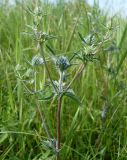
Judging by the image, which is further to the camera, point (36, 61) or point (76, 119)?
point (76, 119)

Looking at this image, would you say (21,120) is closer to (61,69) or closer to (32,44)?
(61,69)

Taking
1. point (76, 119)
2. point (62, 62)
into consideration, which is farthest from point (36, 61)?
point (76, 119)

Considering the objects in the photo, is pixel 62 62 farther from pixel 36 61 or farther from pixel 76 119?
pixel 76 119

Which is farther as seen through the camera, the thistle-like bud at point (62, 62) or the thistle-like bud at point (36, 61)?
the thistle-like bud at point (36, 61)

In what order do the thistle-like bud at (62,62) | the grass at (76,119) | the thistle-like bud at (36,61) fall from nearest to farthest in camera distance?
the thistle-like bud at (62,62) → the thistle-like bud at (36,61) → the grass at (76,119)

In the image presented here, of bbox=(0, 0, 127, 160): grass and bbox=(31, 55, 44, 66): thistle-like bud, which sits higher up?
bbox=(31, 55, 44, 66): thistle-like bud

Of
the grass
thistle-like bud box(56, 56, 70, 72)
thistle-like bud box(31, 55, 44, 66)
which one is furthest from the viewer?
the grass

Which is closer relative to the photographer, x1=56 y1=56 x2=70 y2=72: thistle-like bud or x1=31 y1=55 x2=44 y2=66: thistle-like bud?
x1=56 y1=56 x2=70 y2=72: thistle-like bud

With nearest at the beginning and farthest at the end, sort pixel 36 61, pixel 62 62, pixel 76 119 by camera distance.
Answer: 1. pixel 62 62
2. pixel 36 61
3. pixel 76 119

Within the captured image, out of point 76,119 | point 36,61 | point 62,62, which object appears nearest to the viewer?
point 62,62

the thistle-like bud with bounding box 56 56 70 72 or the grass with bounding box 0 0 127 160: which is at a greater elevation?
the thistle-like bud with bounding box 56 56 70 72

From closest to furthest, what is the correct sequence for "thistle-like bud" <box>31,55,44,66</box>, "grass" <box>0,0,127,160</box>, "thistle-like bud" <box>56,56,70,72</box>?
"thistle-like bud" <box>56,56,70,72</box>, "thistle-like bud" <box>31,55,44,66</box>, "grass" <box>0,0,127,160</box>
